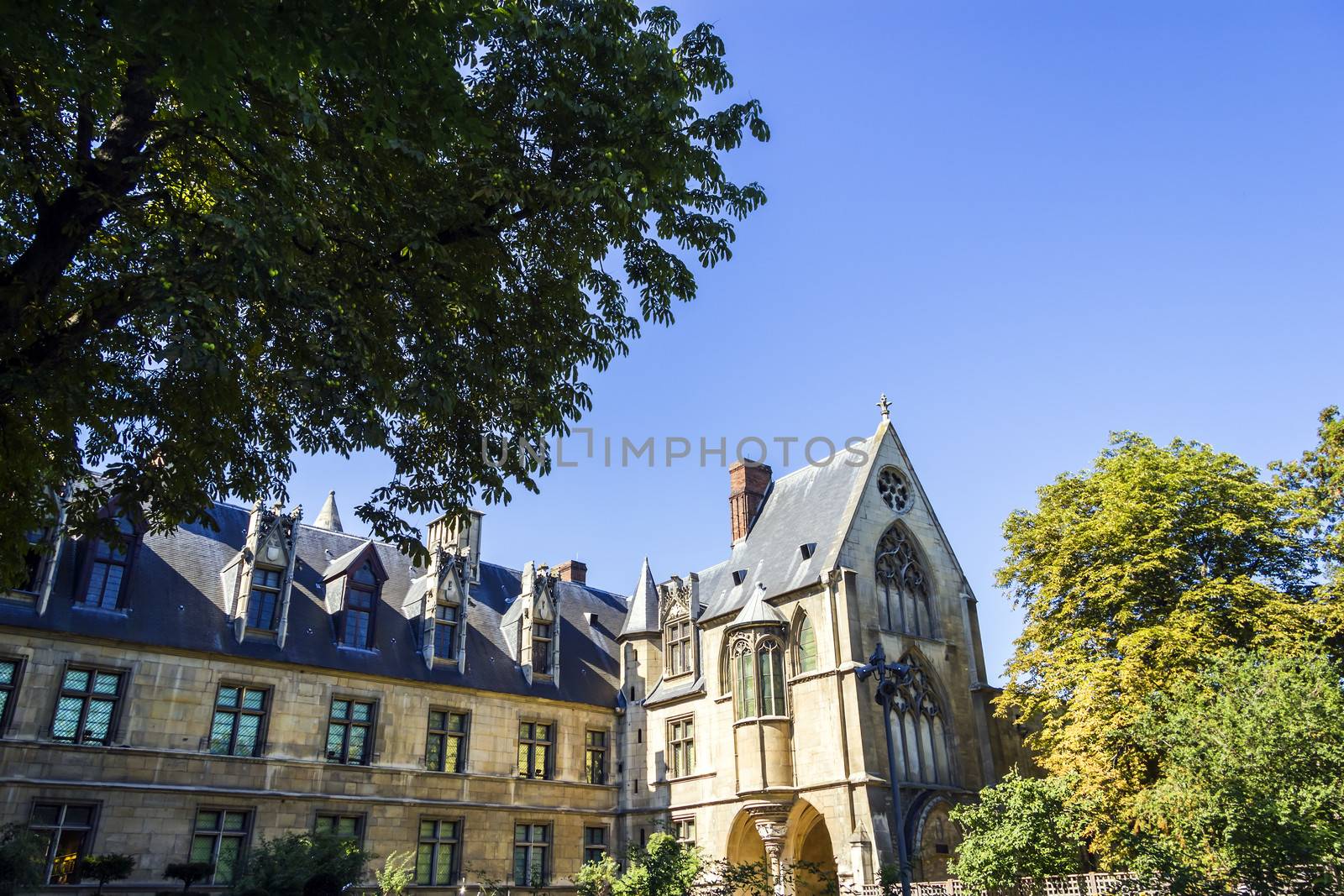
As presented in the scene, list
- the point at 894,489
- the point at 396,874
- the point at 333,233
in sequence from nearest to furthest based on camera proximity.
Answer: the point at 333,233 → the point at 396,874 → the point at 894,489

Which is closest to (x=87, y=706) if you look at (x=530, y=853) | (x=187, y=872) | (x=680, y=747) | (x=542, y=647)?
(x=187, y=872)

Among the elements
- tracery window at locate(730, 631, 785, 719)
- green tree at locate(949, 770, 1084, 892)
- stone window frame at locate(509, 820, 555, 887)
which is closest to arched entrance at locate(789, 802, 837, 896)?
tracery window at locate(730, 631, 785, 719)

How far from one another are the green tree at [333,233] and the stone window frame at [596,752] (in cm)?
1883

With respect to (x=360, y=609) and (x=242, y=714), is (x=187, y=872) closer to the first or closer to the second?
(x=242, y=714)

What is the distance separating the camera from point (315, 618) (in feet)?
82.7

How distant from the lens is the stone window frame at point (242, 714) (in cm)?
2197

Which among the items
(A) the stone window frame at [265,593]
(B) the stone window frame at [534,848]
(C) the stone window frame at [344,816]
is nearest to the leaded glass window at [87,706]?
(A) the stone window frame at [265,593]

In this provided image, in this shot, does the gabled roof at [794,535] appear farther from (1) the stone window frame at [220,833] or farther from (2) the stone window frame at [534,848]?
(1) the stone window frame at [220,833]

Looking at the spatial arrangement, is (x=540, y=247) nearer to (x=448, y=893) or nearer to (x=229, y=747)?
(x=229, y=747)

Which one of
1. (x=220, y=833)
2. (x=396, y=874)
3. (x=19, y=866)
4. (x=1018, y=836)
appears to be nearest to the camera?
(x=19, y=866)

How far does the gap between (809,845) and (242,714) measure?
15.9m

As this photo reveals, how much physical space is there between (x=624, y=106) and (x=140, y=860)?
19434mm

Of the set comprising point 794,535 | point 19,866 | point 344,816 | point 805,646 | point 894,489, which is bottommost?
point 19,866

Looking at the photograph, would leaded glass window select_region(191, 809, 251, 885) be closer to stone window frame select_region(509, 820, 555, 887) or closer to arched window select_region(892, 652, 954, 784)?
stone window frame select_region(509, 820, 555, 887)
